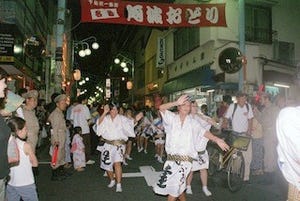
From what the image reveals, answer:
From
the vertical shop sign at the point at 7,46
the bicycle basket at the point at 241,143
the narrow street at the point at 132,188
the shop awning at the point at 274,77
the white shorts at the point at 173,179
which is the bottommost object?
the narrow street at the point at 132,188

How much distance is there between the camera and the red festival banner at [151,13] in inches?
588

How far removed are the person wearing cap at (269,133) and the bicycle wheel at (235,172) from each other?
1.50 meters

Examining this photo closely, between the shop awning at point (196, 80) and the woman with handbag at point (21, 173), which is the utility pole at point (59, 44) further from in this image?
the woman with handbag at point (21, 173)

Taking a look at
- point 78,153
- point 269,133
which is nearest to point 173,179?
point 269,133

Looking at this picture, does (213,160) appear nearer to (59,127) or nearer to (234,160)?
(234,160)

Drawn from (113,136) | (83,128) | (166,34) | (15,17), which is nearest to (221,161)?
(113,136)

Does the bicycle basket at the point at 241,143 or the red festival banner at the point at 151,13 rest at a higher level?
the red festival banner at the point at 151,13

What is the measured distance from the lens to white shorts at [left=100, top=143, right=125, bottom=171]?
28.8ft

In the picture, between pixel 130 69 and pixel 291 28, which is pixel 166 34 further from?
pixel 130 69

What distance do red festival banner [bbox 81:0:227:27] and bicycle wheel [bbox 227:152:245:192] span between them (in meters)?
8.12

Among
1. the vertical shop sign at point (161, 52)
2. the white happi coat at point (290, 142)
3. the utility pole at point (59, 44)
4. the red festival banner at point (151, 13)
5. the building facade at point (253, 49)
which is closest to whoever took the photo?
the white happi coat at point (290, 142)

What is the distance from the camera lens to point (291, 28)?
21859mm

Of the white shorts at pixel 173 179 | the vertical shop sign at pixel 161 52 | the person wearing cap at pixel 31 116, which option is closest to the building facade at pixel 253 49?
the vertical shop sign at pixel 161 52

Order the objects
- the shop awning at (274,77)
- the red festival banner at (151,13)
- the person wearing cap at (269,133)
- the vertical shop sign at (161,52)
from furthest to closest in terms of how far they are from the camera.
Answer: the vertical shop sign at (161,52), the shop awning at (274,77), the red festival banner at (151,13), the person wearing cap at (269,133)
